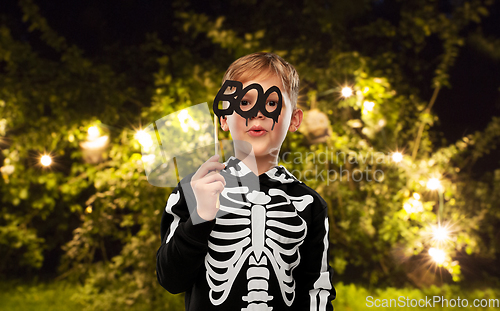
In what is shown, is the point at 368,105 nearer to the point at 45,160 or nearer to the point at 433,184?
the point at 433,184

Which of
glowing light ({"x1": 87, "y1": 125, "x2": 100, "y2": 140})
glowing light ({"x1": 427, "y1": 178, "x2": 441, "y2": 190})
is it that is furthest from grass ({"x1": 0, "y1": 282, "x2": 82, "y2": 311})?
glowing light ({"x1": 427, "y1": 178, "x2": 441, "y2": 190})

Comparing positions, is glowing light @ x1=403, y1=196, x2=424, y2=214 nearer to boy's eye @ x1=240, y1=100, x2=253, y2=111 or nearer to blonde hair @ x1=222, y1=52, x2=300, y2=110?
blonde hair @ x1=222, y1=52, x2=300, y2=110

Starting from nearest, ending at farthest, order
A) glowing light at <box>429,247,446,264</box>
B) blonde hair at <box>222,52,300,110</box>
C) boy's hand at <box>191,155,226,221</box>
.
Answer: boy's hand at <box>191,155,226,221</box> → blonde hair at <box>222,52,300,110</box> → glowing light at <box>429,247,446,264</box>

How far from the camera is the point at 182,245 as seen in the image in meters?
0.57

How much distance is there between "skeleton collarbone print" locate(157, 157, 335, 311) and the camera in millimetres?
603

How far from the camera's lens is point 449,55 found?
1.57 metres

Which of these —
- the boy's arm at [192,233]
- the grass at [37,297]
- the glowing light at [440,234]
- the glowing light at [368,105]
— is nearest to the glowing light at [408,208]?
the glowing light at [440,234]

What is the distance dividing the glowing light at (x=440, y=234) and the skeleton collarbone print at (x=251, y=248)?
99cm

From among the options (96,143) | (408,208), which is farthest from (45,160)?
(408,208)

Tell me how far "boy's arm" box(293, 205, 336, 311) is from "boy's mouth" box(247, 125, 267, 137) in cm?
21

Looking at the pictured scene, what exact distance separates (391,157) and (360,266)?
0.50m

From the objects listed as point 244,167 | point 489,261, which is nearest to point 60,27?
point 244,167

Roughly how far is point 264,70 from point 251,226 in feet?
0.98

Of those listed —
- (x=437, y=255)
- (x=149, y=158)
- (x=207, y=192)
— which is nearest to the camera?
(x=207, y=192)
